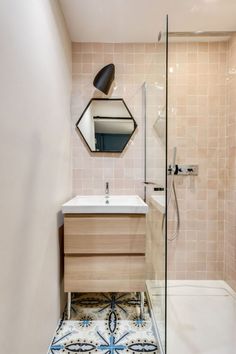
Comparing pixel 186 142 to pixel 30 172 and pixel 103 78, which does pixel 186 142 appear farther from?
pixel 30 172

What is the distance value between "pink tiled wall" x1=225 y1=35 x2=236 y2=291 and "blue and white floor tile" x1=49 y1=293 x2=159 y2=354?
35.8 inches

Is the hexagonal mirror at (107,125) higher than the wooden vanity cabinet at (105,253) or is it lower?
higher

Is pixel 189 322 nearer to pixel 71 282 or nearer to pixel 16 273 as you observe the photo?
pixel 71 282

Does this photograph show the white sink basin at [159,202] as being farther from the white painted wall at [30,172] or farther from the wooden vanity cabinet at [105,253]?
the white painted wall at [30,172]

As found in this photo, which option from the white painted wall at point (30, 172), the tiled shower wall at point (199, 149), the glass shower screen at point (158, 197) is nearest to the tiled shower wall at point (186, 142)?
Result: the tiled shower wall at point (199, 149)

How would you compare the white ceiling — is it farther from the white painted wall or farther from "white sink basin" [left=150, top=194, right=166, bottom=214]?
"white sink basin" [left=150, top=194, right=166, bottom=214]

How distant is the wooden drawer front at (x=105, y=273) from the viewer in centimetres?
172

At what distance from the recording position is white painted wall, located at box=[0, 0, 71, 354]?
935 mm

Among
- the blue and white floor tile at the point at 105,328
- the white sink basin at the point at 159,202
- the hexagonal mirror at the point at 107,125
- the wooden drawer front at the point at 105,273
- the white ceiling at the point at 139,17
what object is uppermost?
the white ceiling at the point at 139,17

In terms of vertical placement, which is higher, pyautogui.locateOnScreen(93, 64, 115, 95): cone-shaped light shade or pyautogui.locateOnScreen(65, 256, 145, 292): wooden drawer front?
pyautogui.locateOnScreen(93, 64, 115, 95): cone-shaped light shade

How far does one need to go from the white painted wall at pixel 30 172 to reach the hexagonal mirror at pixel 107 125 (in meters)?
0.53

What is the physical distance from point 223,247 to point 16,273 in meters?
1.99

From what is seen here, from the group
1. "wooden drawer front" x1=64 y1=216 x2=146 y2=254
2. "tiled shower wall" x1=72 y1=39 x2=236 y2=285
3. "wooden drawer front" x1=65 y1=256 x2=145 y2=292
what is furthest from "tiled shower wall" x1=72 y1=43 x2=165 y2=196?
"wooden drawer front" x1=65 y1=256 x2=145 y2=292

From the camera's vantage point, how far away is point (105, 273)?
1.73 metres
